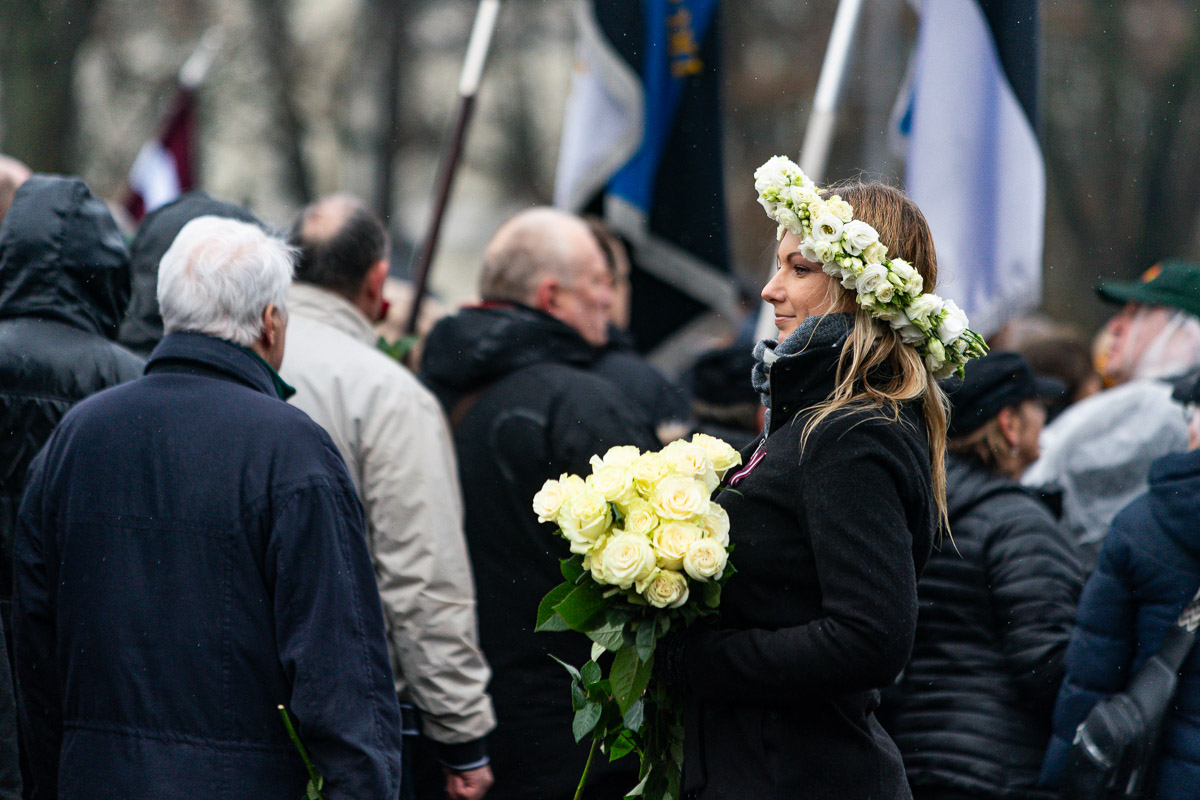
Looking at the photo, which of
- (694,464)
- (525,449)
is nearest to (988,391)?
(525,449)

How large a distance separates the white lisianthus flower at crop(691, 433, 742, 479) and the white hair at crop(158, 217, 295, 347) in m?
1.14

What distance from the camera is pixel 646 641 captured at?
2.64 meters

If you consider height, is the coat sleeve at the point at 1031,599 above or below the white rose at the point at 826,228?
below

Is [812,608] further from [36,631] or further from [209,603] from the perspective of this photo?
[36,631]

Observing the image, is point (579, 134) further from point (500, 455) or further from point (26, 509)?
point (26, 509)

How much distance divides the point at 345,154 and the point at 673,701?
68.5ft

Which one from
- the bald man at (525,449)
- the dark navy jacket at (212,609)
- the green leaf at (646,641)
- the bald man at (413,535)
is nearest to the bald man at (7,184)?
the bald man at (413,535)

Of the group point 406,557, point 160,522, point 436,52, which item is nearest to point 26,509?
point 160,522

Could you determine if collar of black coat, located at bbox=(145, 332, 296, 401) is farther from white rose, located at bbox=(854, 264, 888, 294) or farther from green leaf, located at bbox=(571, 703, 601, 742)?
white rose, located at bbox=(854, 264, 888, 294)

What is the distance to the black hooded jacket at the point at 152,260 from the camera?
13.8ft

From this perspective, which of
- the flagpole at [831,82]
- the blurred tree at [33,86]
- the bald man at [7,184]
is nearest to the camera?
the bald man at [7,184]

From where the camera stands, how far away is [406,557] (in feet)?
12.4

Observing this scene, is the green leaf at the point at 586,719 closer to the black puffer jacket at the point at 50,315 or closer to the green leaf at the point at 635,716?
the green leaf at the point at 635,716

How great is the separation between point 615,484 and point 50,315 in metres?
1.89
